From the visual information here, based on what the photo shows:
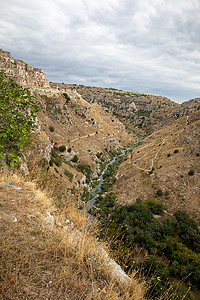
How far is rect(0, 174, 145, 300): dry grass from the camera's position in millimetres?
2076

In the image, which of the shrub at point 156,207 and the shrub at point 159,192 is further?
the shrub at point 159,192

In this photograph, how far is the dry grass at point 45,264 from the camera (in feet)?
6.81

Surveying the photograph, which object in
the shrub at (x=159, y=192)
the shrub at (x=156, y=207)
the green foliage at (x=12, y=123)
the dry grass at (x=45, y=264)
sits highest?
the green foliage at (x=12, y=123)

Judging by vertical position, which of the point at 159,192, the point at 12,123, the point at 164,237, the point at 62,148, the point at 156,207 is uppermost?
the point at 12,123

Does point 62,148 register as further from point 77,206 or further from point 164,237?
point 77,206

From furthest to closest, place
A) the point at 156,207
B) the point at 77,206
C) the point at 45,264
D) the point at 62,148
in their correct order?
the point at 62,148 < the point at 156,207 < the point at 77,206 < the point at 45,264

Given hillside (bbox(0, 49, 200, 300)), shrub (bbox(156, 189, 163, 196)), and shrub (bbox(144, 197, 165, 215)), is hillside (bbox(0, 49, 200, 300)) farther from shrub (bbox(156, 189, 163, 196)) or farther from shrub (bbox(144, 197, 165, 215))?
shrub (bbox(144, 197, 165, 215))

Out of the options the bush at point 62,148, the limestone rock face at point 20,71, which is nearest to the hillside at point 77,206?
the bush at point 62,148

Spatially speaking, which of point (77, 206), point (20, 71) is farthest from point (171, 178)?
point (20, 71)

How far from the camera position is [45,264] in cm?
246

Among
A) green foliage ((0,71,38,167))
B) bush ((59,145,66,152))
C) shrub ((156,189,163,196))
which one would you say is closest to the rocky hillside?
shrub ((156,189,163,196))

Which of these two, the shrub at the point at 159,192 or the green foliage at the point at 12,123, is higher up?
the green foliage at the point at 12,123

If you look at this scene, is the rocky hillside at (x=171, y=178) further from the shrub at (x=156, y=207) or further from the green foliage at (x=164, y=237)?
the green foliage at (x=164, y=237)

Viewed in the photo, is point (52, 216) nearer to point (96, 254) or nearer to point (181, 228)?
point (96, 254)
